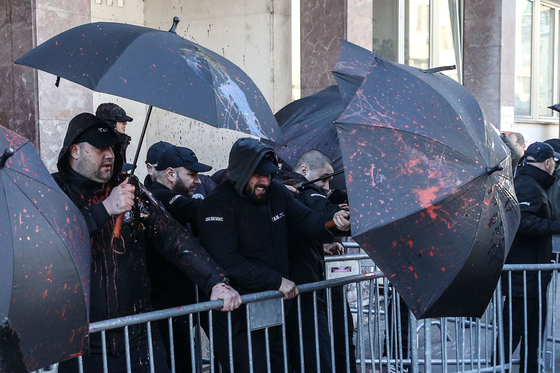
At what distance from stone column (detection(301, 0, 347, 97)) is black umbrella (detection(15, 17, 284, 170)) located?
4.79 m

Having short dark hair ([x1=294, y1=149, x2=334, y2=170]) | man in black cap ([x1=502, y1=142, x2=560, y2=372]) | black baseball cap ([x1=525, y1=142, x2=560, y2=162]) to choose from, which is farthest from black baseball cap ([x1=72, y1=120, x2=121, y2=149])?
black baseball cap ([x1=525, y1=142, x2=560, y2=162])

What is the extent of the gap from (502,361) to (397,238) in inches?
99.3

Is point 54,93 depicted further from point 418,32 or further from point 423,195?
point 418,32

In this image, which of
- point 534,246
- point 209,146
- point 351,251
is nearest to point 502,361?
point 534,246

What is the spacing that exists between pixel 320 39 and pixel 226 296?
17.7 ft

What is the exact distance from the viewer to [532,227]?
6.04 m

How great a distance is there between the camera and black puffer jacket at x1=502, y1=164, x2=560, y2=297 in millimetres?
6047

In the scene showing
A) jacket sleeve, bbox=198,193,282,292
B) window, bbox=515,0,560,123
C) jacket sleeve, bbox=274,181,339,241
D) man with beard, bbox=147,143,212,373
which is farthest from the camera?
window, bbox=515,0,560,123

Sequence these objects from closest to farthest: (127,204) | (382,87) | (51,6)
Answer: (127,204) < (382,87) < (51,6)

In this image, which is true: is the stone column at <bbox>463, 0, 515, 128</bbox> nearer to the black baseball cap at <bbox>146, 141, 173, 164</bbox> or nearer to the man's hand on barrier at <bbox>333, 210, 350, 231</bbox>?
the black baseball cap at <bbox>146, 141, 173, 164</bbox>

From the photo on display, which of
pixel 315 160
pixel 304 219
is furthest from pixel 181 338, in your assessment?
pixel 315 160

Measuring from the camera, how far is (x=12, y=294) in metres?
2.23

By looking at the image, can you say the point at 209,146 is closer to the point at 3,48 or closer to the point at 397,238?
the point at 3,48

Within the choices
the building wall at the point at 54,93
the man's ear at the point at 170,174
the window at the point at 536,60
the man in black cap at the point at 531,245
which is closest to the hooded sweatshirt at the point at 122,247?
the man's ear at the point at 170,174
